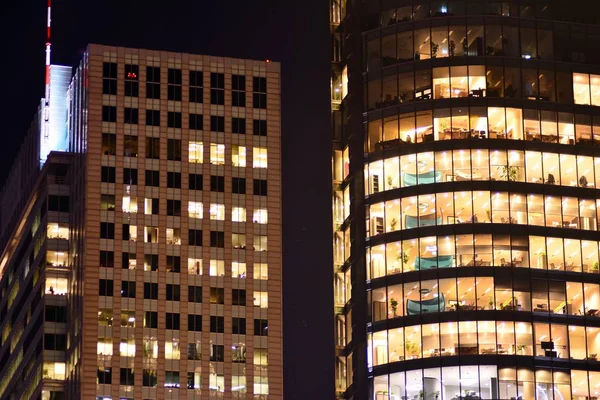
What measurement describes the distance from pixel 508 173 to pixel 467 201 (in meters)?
5.15

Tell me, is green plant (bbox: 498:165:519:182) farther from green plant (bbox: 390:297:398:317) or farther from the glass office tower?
green plant (bbox: 390:297:398:317)

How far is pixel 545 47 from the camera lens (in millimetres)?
186500

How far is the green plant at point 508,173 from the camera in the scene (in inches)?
7156

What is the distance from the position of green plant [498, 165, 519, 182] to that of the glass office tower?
14 centimetres

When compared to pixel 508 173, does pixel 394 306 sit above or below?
below

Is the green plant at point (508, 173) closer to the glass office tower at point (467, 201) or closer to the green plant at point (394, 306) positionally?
the glass office tower at point (467, 201)

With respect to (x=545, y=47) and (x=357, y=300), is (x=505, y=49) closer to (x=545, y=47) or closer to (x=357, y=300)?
(x=545, y=47)

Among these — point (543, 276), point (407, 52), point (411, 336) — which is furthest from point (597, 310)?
point (407, 52)

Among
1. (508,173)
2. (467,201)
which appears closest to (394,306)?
(467,201)

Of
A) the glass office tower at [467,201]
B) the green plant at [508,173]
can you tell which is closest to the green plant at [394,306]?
the glass office tower at [467,201]

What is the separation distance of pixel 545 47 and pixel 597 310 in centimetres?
2743

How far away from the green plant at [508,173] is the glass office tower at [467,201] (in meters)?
0.14

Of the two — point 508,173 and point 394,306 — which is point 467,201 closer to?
point 508,173

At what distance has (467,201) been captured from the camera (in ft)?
592
